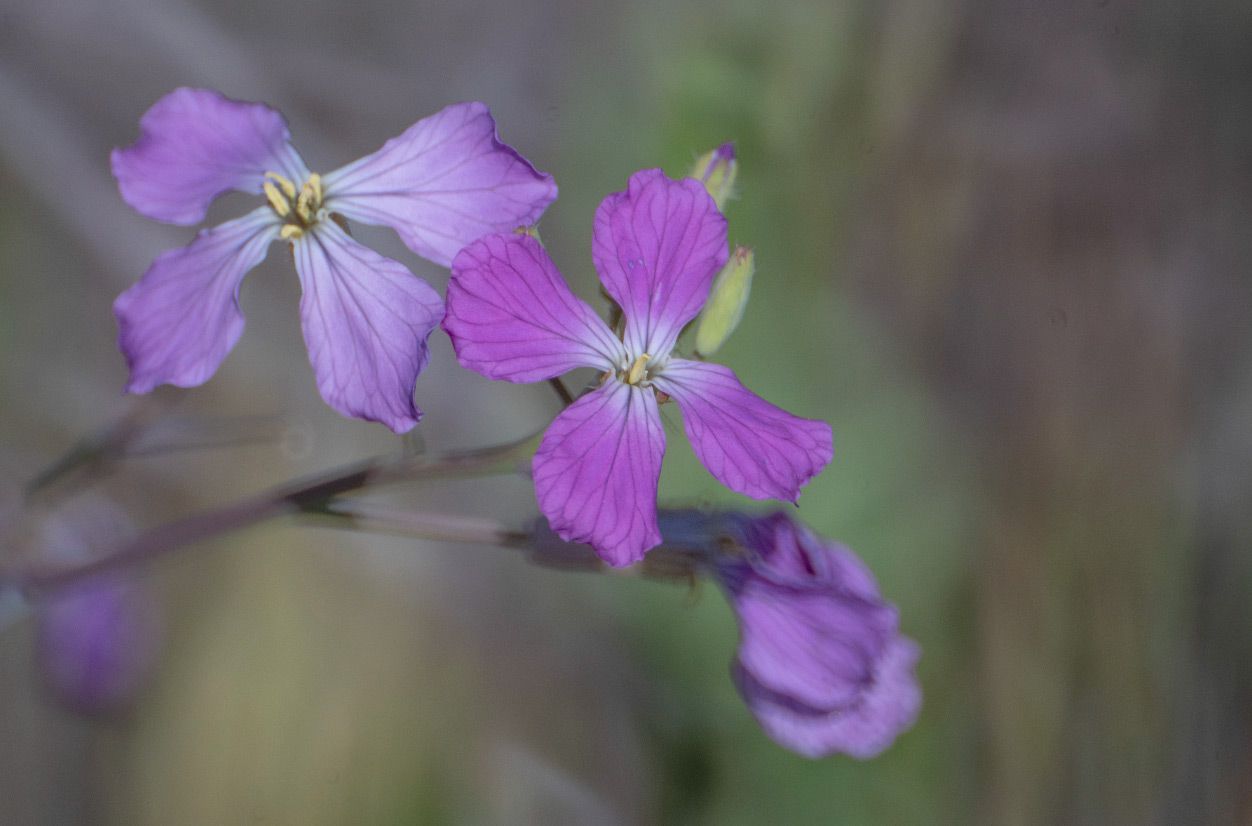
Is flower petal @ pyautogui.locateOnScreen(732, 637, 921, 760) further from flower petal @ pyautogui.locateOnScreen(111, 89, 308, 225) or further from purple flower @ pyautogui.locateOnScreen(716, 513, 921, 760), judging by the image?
flower petal @ pyautogui.locateOnScreen(111, 89, 308, 225)

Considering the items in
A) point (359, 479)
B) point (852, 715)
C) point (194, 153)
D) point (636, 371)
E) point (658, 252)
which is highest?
point (194, 153)

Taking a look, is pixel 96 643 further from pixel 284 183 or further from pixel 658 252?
A: pixel 658 252

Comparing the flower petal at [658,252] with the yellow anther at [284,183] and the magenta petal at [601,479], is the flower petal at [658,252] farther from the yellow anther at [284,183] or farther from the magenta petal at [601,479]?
the yellow anther at [284,183]

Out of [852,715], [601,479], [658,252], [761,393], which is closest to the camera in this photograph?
[601,479]

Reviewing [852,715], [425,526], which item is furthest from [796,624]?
[425,526]

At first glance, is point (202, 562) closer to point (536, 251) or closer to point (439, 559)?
point (439, 559)

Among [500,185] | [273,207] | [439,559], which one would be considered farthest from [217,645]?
[500,185]
